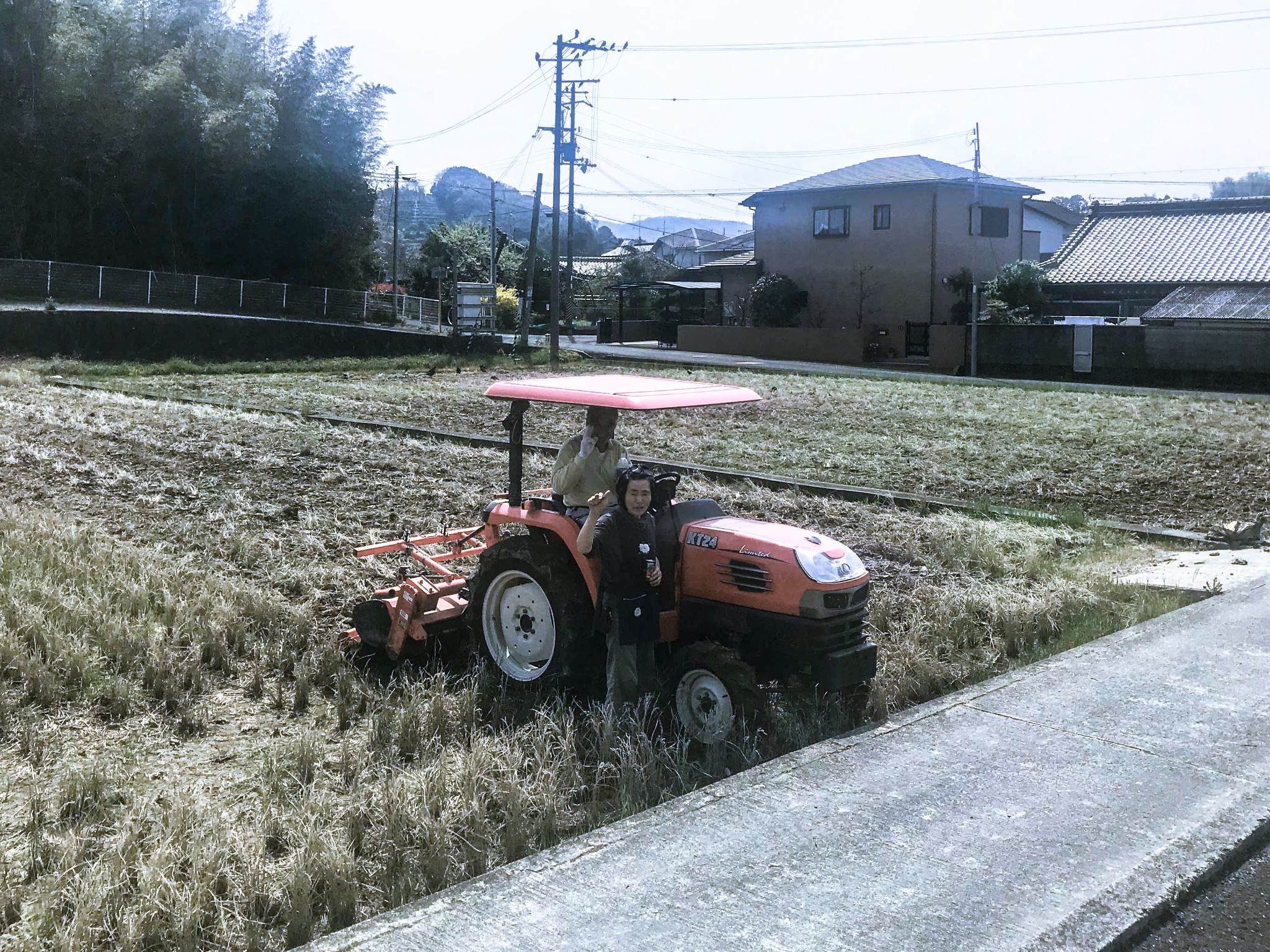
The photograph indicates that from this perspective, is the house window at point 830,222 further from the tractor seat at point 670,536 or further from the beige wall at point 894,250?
the tractor seat at point 670,536

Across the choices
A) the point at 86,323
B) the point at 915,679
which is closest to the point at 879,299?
the point at 86,323

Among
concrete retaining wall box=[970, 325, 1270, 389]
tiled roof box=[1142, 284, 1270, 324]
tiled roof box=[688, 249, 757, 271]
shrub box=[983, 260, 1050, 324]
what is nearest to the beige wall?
tiled roof box=[688, 249, 757, 271]

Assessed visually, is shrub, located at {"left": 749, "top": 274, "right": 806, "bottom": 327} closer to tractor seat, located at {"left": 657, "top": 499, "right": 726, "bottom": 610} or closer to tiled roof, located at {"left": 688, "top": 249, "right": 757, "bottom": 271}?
tiled roof, located at {"left": 688, "top": 249, "right": 757, "bottom": 271}

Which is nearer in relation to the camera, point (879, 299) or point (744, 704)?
point (744, 704)

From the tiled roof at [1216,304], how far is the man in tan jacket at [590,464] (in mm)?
31476

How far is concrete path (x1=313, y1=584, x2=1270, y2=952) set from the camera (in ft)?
11.9

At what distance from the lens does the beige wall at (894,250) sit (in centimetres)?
4150

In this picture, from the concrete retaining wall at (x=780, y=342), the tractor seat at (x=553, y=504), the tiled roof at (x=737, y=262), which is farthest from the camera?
the tiled roof at (x=737, y=262)

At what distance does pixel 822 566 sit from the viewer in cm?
527

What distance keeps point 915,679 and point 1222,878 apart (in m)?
2.12

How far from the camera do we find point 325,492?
1156 cm

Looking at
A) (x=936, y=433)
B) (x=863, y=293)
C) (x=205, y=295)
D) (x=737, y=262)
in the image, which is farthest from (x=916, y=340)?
(x=936, y=433)

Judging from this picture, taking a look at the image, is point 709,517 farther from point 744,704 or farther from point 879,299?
point 879,299

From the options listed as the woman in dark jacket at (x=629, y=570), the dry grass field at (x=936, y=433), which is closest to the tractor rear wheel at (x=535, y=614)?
the woman in dark jacket at (x=629, y=570)
